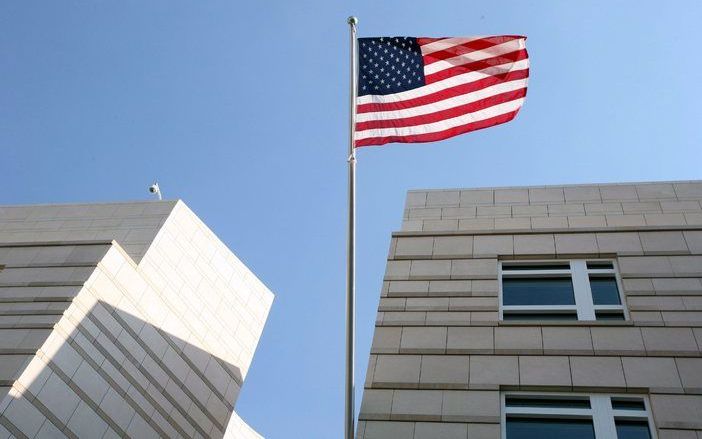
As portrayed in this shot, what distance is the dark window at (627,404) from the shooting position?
13.5 m

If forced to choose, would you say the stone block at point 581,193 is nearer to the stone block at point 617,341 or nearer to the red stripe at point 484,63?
the stone block at point 617,341

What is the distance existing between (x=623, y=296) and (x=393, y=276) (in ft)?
15.8

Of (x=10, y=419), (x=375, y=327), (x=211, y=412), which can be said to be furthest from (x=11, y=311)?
(x=375, y=327)

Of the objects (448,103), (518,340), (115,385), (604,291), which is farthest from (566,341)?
(115,385)

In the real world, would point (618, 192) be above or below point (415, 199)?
above

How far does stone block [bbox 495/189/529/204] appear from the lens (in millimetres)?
19234

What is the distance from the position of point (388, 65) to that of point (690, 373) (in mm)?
7805

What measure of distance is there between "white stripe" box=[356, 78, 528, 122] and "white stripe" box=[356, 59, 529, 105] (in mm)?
→ 246

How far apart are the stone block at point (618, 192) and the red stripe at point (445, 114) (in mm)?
5450

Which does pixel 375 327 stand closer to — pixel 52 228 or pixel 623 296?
pixel 623 296

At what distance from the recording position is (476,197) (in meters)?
19.6

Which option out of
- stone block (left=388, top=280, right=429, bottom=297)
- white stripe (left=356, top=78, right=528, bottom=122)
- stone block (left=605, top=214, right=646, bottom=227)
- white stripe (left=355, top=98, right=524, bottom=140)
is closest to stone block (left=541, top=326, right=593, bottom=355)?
stone block (left=388, top=280, right=429, bottom=297)

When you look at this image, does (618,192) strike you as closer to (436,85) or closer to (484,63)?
(484,63)

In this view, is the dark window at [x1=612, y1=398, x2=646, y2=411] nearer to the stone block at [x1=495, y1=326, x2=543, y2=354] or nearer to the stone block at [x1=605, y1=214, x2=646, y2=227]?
the stone block at [x1=495, y1=326, x2=543, y2=354]
